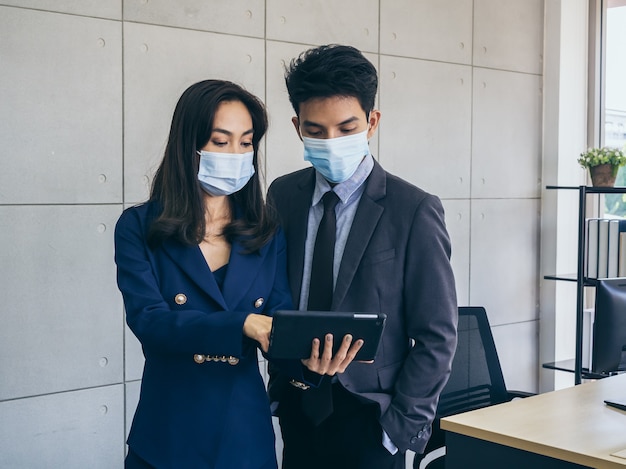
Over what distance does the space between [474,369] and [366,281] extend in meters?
1.37

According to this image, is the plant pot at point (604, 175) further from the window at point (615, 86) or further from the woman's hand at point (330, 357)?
the woman's hand at point (330, 357)

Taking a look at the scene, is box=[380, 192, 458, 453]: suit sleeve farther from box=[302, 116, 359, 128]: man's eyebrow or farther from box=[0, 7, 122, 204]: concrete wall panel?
box=[0, 7, 122, 204]: concrete wall panel

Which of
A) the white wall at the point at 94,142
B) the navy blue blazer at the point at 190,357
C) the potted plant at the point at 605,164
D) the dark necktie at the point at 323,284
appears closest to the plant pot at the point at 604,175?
the potted plant at the point at 605,164

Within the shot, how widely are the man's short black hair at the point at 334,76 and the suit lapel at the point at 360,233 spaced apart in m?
0.23

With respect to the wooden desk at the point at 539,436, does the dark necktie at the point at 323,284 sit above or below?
above

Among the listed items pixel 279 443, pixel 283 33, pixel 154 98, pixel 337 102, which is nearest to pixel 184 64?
pixel 154 98

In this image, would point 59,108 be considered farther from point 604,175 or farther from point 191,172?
point 604,175

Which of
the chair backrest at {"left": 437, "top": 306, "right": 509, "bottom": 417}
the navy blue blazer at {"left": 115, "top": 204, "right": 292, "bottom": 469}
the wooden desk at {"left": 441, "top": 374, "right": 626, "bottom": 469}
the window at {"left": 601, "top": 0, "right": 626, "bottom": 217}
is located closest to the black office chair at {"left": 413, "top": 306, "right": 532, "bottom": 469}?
the chair backrest at {"left": 437, "top": 306, "right": 509, "bottom": 417}

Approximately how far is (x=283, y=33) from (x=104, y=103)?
96cm

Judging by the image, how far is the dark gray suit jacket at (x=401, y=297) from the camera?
6.87ft

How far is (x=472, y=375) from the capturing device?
3.29 m

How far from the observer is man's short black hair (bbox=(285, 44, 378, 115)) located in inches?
84.3

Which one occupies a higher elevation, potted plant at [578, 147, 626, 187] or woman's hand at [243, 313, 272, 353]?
potted plant at [578, 147, 626, 187]

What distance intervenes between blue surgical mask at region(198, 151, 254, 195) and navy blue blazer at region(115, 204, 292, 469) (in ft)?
0.46
